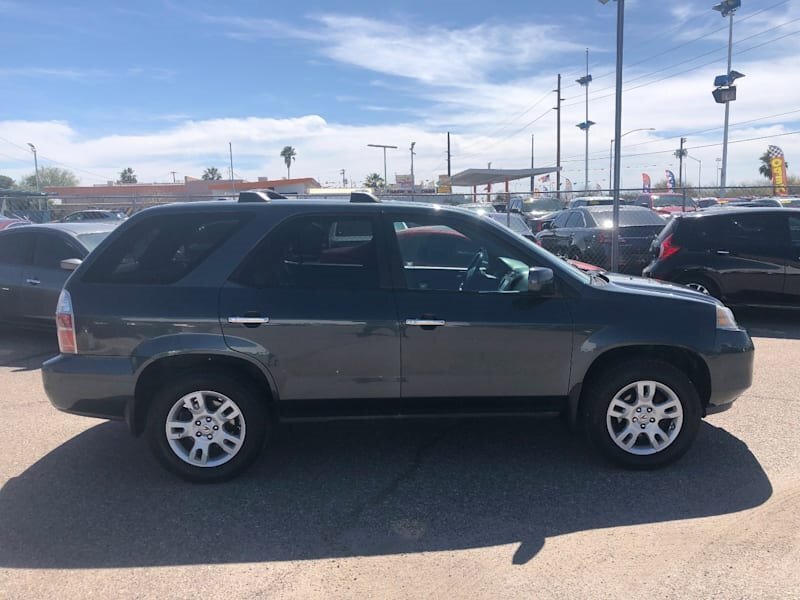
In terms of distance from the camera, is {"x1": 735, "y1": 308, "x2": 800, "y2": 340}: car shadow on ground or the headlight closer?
the headlight

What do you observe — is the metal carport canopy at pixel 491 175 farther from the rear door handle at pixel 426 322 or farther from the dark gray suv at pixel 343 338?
the rear door handle at pixel 426 322

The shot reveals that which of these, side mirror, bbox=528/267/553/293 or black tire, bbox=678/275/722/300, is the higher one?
side mirror, bbox=528/267/553/293

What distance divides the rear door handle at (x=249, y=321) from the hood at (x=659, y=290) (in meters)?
2.34

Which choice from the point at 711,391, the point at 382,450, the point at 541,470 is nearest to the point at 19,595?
the point at 382,450

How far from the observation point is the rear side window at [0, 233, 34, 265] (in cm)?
841

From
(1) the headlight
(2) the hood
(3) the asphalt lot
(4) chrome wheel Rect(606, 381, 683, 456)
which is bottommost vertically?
(3) the asphalt lot

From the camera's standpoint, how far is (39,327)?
8.36 metres

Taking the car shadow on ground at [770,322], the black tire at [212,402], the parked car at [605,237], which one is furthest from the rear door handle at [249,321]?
the parked car at [605,237]

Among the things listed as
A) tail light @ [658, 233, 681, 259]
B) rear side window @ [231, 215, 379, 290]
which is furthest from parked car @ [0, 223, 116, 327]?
tail light @ [658, 233, 681, 259]

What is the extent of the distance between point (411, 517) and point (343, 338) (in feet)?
3.74

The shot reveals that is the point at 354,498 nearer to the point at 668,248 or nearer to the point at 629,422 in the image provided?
the point at 629,422

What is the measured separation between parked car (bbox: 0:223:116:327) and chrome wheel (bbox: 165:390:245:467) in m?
4.92

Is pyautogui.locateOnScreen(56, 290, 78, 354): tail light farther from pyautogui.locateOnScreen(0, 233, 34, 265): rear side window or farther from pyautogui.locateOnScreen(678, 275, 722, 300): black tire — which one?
pyautogui.locateOnScreen(678, 275, 722, 300): black tire

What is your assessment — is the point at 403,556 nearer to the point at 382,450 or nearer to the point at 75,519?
the point at 382,450
